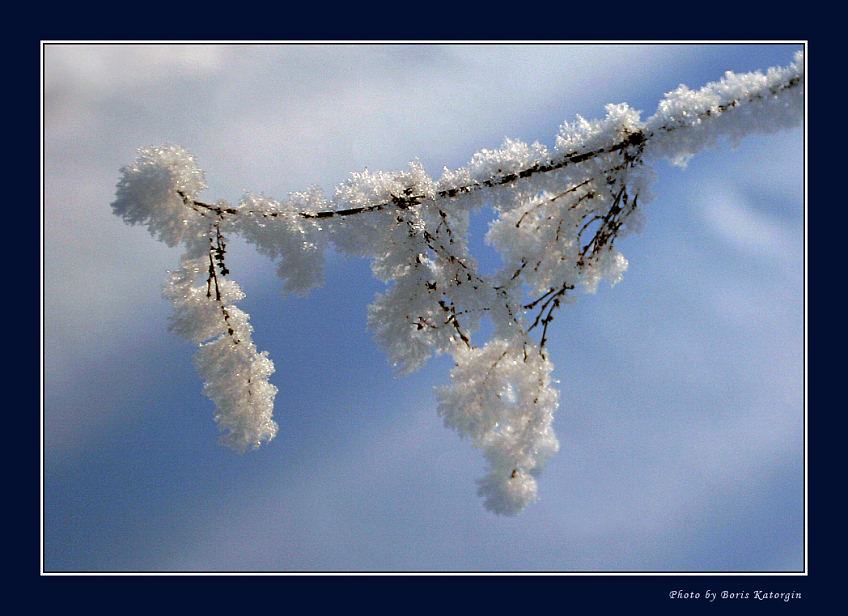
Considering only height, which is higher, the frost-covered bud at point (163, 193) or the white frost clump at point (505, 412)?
the frost-covered bud at point (163, 193)

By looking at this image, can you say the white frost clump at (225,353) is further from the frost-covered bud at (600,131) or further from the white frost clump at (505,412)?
→ the frost-covered bud at (600,131)

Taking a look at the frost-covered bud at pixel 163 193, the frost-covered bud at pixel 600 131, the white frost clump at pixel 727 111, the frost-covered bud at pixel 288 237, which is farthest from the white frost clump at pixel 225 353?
the white frost clump at pixel 727 111

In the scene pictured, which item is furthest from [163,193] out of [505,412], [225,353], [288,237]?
[505,412]

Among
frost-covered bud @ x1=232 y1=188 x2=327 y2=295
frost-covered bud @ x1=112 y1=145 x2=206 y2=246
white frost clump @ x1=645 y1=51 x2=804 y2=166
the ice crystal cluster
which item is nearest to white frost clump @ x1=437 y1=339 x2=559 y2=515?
the ice crystal cluster

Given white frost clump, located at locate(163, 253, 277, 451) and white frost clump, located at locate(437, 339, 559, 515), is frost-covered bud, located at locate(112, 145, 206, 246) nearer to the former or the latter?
white frost clump, located at locate(163, 253, 277, 451)

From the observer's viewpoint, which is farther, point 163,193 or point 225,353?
point 225,353

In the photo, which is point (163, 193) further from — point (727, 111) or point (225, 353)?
point (727, 111)

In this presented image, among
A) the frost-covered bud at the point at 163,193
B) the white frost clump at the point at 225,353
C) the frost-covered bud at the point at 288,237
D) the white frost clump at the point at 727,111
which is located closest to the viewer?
the white frost clump at the point at 727,111
